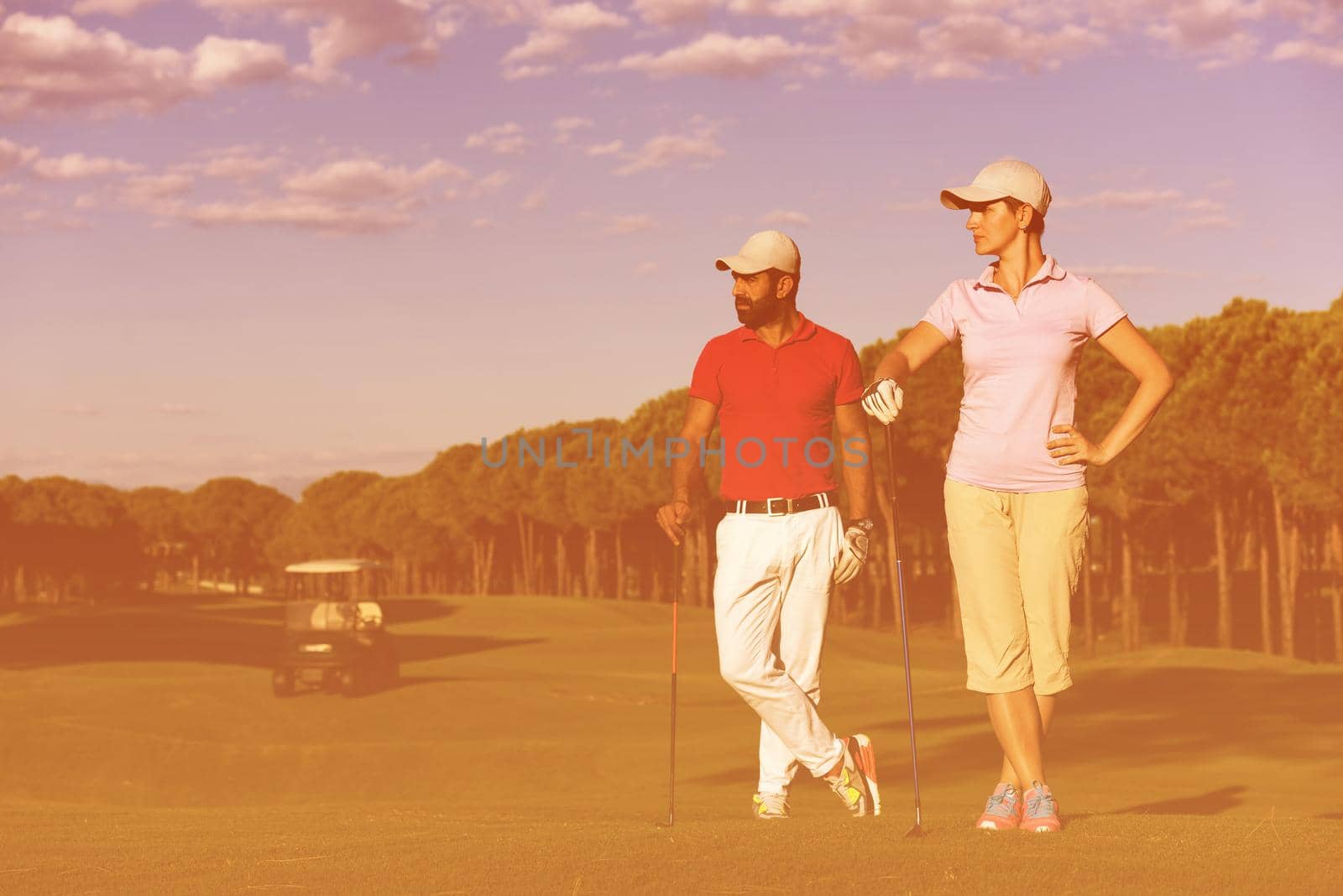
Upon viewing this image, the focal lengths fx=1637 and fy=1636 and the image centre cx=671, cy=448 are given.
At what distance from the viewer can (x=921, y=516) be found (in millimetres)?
68062

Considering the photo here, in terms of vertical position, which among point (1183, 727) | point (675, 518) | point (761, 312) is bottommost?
point (1183, 727)

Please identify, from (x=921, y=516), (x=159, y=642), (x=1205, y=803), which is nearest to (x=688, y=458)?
(x=1205, y=803)

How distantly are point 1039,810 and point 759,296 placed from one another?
312 centimetres

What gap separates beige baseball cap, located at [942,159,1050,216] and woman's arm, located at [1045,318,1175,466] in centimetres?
71

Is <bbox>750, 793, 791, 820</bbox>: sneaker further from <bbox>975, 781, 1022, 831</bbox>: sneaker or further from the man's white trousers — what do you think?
<bbox>975, 781, 1022, 831</bbox>: sneaker

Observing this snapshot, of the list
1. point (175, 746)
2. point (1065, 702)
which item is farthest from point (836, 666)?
point (175, 746)

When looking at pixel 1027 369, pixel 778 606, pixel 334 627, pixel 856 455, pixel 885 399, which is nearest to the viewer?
pixel 885 399

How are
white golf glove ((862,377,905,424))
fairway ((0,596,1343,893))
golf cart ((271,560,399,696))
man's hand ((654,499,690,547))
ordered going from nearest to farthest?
fairway ((0,596,1343,893)) → white golf glove ((862,377,905,424)) → man's hand ((654,499,690,547)) → golf cart ((271,560,399,696))

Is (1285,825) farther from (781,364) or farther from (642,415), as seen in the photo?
(642,415)

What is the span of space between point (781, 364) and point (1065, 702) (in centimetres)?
2506

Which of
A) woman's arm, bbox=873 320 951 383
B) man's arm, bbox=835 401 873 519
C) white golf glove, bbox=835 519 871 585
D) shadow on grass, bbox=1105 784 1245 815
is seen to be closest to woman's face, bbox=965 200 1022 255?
woman's arm, bbox=873 320 951 383

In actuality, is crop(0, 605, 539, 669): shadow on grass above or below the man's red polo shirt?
below

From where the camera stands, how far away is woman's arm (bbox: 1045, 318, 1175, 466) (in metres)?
7.52

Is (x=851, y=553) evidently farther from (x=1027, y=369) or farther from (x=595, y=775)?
(x=595, y=775)
